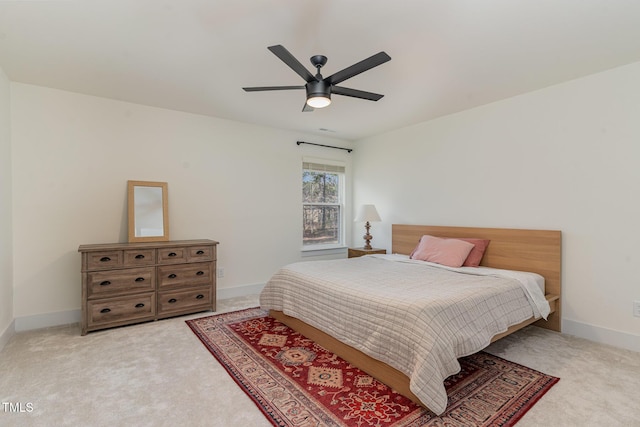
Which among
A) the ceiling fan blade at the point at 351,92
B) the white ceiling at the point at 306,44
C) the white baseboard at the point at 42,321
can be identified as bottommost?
the white baseboard at the point at 42,321

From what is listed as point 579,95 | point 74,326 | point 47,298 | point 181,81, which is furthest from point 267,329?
point 579,95

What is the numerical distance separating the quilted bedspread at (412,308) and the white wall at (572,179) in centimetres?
58

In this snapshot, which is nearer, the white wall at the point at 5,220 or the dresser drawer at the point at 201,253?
the white wall at the point at 5,220

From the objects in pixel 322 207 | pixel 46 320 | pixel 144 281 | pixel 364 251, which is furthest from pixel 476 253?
pixel 46 320

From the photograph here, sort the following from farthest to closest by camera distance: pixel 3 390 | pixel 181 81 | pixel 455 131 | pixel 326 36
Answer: pixel 455 131, pixel 181 81, pixel 326 36, pixel 3 390

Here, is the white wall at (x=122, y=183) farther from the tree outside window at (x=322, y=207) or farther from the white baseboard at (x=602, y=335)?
the white baseboard at (x=602, y=335)

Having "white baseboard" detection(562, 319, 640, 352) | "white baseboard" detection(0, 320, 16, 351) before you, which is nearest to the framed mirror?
"white baseboard" detection(0, 320, 16, 351)

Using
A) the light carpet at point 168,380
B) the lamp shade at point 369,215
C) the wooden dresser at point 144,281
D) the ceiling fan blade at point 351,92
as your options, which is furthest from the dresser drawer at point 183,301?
the ceiling fan blade at point 351,92

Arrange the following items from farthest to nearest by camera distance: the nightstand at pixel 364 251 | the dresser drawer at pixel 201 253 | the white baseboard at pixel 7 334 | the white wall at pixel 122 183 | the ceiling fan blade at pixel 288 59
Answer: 1. the nightstand at pixel 364 251
2. the dresser drawer at pixel 201 253
3. the white wall at pixel 122 183
4. the white baseboard at pixel 7 334
5. the ceiling fan blade at pixel 288 59

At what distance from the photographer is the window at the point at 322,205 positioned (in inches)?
205

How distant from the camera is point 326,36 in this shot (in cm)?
225

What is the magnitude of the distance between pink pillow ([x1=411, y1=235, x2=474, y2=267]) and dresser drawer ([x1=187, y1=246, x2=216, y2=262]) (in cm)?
243

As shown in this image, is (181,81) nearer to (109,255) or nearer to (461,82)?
(109,255)

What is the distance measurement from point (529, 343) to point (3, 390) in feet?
13.2
